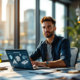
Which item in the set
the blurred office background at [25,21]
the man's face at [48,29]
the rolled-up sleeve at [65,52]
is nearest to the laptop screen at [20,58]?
the rolled-up sleeve at [65,52]

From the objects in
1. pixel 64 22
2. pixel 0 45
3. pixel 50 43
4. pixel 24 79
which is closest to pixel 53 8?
A: pixel 64 22

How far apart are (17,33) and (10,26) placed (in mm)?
246

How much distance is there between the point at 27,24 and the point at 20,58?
2953mm

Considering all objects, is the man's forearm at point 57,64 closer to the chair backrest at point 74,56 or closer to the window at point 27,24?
the chair backrest at point 74,56

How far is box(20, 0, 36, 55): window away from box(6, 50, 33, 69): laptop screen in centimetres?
252

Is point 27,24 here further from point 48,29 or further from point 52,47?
point 52,47

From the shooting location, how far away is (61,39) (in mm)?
2084

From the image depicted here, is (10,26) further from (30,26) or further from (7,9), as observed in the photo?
(30,26)

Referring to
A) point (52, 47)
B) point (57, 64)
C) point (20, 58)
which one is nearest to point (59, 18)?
point (52, 47)

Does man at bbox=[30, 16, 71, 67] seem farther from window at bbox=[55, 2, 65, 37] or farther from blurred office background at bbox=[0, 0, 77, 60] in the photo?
window at bbox=[55, 2, 65, 37]

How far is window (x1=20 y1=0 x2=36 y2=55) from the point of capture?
4.14m

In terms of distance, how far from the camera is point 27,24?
4.37 metres

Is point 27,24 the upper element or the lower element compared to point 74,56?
upper

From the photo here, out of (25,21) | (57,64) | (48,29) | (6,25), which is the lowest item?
(57,64)
